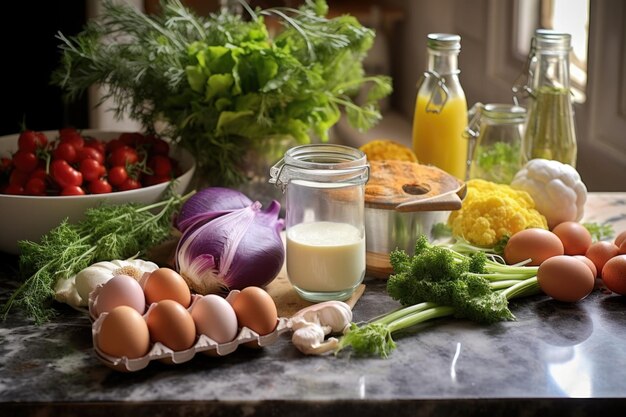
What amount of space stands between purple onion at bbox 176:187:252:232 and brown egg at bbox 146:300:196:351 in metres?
0.32

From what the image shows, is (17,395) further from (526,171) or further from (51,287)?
(526,171)

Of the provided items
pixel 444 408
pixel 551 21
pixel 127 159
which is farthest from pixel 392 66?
pixel 444 408

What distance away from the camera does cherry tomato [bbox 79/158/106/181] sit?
1.50 metres

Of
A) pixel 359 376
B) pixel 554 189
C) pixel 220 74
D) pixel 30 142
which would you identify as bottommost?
pixel 359 376

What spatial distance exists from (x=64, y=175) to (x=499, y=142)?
82 centimetres

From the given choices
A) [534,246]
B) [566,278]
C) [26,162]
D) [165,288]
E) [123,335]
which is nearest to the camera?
[123,335]

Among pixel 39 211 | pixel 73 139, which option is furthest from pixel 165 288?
pixel 73 139

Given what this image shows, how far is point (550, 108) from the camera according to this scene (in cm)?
168

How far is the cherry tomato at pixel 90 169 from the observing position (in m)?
1.50

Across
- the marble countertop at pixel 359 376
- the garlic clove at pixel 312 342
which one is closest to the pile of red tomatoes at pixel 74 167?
the marble countertop at pixel 359 376

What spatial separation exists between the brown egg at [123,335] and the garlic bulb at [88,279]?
20cm

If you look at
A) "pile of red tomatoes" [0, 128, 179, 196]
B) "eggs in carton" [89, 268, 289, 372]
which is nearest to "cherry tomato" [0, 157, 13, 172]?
"pile of red tomatoes" [0, 128, 179, 196]

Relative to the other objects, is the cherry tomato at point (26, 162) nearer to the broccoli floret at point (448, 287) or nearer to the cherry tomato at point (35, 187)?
the cherry tomato at point (35, 187)

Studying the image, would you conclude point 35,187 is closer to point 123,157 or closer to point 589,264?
point 123,157
